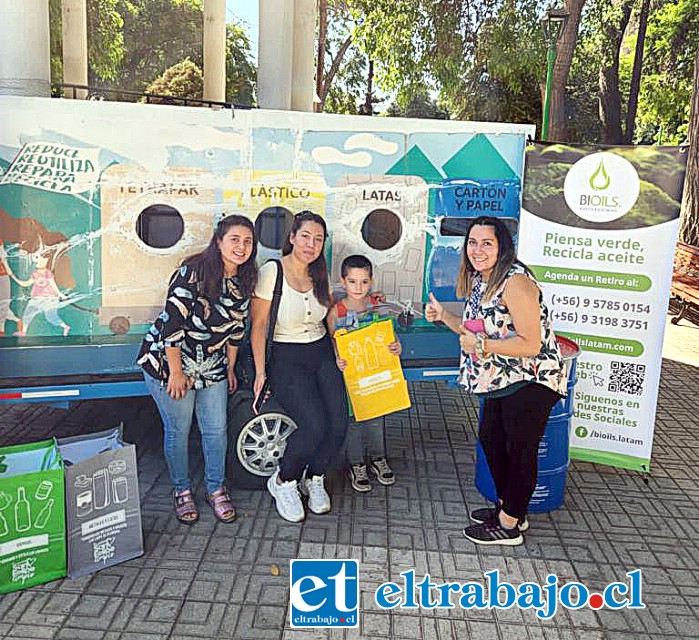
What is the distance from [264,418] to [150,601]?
150 centimetres

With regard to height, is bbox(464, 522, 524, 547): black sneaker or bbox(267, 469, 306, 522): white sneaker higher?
bbox(267, 469, 306, 522): white sneaker

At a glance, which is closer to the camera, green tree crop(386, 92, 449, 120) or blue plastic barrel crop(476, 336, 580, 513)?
blue plastic barrel crop(476, 336, 580, 513)

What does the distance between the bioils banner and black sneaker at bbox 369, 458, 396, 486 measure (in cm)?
153

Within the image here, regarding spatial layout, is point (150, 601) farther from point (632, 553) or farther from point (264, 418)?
point (632, 553)

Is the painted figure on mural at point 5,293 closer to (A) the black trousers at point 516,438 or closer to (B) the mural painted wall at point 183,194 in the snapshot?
(B) the mural painted wall at point 183,194

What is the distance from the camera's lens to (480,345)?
4.34 metres

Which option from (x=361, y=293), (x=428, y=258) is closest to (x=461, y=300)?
(x=428, y=258)

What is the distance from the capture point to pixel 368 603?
4.02 metres

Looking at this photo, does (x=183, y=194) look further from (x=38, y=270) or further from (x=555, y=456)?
(x=555, y=456)

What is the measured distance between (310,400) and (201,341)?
31.8 inches

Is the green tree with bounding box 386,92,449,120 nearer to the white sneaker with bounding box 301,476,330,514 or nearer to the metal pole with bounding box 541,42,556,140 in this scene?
the metal pole with bounding box 541,42,556,140

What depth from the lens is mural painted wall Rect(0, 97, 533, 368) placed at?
4648mm

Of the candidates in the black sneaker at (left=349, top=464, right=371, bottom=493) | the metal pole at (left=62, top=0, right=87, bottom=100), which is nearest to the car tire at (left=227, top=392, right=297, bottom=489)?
the black sneaker at (left=349, top=464, right=371, bottom=493)

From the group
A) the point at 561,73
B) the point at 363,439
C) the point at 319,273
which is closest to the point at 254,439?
the point at 363,439
